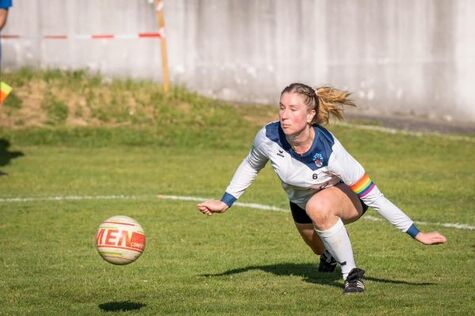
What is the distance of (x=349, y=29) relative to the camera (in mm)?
23203

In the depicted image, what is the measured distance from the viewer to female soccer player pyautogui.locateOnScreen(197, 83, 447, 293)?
27.1ft

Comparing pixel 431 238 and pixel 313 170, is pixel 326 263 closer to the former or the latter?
pixel 313 170

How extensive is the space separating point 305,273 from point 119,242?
2066 mm

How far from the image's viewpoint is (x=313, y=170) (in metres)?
8.43

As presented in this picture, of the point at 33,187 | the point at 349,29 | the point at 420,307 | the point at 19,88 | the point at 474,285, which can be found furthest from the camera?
the point at 349,29

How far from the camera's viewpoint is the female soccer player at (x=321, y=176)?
27.1ft

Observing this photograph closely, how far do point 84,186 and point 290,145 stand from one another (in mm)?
7531

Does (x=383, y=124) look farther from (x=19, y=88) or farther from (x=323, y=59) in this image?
(x=19, y=88)

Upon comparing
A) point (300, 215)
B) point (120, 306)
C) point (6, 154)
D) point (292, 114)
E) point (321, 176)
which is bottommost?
point (6, 154)

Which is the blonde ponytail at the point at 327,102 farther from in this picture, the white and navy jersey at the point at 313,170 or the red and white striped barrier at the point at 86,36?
the red and white striped barrier at the point at 86,36

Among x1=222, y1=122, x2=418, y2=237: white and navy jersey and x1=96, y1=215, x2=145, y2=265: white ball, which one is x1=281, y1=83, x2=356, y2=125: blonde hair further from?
x1=96, y1=215, x2=145, y2=265: white ball

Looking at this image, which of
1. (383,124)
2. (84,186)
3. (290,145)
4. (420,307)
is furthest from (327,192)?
(383,124)

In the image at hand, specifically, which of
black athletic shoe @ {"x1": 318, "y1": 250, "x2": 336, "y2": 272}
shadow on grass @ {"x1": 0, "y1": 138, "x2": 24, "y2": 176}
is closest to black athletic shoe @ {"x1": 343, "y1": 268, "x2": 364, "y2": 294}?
black athletic shoe @ {"x1": 318, "y1": 250, "x2": 336, "y2": 272}

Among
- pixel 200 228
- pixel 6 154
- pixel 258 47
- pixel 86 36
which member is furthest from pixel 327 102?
pixel 86 36
